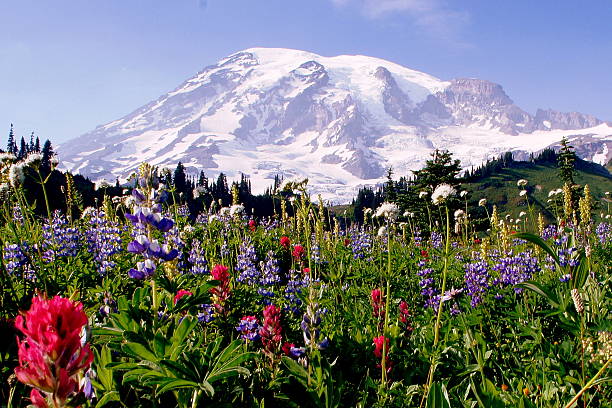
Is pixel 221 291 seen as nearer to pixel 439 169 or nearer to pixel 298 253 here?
pixel 298 253

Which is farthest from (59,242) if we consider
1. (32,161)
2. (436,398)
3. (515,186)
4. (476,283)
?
(515,186)

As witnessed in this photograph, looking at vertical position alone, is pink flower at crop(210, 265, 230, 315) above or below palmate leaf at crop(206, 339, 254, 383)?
below

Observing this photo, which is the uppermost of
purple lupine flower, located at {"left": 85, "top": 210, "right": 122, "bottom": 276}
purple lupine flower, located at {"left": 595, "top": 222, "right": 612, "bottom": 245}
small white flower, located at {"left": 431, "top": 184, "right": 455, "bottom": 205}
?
small white flower, located at {"left": 431, "top": 184, "right": 455, "bottom": 205}

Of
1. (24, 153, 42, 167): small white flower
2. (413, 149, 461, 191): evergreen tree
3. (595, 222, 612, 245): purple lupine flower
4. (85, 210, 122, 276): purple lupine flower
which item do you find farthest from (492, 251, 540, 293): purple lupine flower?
(413, 149, 461, 191): evergreen tree

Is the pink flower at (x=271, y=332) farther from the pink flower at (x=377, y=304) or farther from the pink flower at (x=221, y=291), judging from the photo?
the pink flower at (x=377, y=304)

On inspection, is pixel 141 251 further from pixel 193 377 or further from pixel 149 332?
pixel 193 377

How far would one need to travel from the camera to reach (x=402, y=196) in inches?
2594

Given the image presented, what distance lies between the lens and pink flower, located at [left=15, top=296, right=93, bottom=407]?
1234 millimetres

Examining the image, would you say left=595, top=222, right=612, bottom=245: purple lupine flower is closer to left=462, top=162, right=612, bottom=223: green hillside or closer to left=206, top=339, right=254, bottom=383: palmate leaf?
left=206, top=339, right=254, bottom=383: palmate leaf

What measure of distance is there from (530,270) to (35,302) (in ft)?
17.6

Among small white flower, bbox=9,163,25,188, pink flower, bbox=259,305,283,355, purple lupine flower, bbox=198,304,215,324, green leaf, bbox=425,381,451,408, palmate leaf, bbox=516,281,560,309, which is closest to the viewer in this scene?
green leaf, bbox=425,381,451,408

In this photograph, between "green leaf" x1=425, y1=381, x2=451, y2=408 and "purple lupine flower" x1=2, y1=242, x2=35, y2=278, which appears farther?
"purple lupine flower" x1=2, y1=242, x2=35, y2=278

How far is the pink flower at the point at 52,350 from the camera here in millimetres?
1234

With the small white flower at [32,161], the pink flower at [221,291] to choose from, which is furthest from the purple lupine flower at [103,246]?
the pink flower at [221,291]
